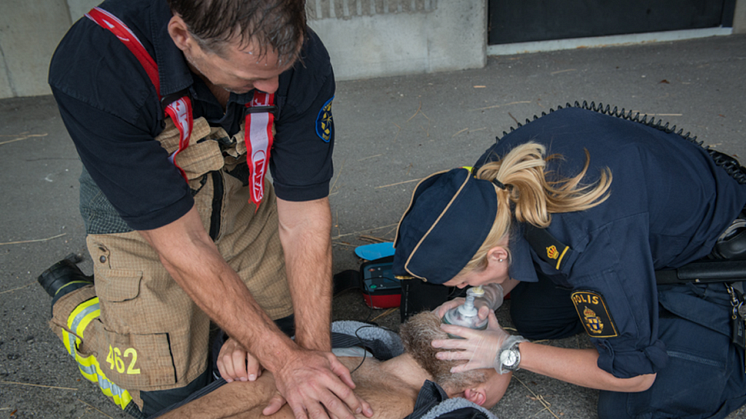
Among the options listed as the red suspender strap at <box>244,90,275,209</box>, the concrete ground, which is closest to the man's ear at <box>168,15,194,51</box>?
the red suspender strap at <box>244,90,275,209</box>

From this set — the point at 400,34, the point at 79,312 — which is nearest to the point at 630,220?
the point at 79,312

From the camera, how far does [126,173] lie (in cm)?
156

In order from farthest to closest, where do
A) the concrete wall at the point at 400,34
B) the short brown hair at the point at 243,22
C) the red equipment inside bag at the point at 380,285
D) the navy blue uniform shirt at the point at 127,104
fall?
1. the concrete wall at the point at 400,34
2. the red equipment inside bag at the point at 380,285
3. the navy blue uniform shirt at the point at 127,104
4. the short brown hair at the point at 243,22

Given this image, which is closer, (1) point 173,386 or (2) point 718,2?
(1) point 173,386

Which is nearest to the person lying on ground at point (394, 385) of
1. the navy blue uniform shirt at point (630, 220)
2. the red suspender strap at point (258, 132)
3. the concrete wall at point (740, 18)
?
the navy blue uniform shirt at point (630, 220)

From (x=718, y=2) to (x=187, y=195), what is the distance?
18.8 feet

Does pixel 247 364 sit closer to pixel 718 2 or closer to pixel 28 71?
pixel 28 71

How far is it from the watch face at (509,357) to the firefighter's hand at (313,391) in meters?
0.50

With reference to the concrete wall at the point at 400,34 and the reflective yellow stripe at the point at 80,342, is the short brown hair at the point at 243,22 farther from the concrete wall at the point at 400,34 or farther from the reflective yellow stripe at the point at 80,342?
the concrete wall at the point at 400,34

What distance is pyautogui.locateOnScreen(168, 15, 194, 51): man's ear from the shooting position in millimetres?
1378

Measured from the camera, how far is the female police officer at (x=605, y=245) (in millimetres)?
1539

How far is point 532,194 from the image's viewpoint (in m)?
1.57

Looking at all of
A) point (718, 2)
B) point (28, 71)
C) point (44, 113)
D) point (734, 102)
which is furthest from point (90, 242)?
point (718, 2)

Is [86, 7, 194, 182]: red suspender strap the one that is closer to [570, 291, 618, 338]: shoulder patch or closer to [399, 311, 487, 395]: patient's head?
[399, 311, 487, 395]: patient's head
